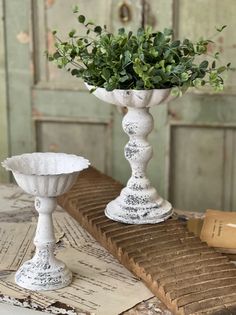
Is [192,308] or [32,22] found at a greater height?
[32,22]

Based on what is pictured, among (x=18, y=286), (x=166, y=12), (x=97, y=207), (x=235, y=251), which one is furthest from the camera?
(x=166, y=12)

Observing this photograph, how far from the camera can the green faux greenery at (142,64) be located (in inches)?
55.5

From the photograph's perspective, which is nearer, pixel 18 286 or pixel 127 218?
pixel 18 286

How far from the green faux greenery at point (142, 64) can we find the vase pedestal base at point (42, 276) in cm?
40

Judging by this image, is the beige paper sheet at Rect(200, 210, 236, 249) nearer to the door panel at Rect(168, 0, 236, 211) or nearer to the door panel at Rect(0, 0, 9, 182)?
the door panel at Rect(168, 0, 236, 211)

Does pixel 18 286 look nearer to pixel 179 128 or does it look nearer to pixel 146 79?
pixel 146 79

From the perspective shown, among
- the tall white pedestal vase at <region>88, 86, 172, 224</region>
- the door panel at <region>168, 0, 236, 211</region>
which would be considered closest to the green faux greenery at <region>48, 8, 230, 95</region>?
the tall white pedestal vase at <region>88, 86, 172, 224</region>

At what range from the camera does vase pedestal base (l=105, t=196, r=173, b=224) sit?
4.94 ft

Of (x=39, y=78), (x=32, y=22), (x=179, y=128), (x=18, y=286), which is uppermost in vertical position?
(x=32, y=22)

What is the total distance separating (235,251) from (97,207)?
355mm

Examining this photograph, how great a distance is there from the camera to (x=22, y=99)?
8.09ft

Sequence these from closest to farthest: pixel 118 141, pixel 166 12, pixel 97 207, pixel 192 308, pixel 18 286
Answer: pixel 192 308, pixel 18 286, pixel 97 207, pixel 166 12, pixel 118 141

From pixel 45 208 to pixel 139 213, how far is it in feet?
0.95

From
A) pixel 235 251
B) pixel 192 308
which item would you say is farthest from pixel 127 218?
pixel 192 308
